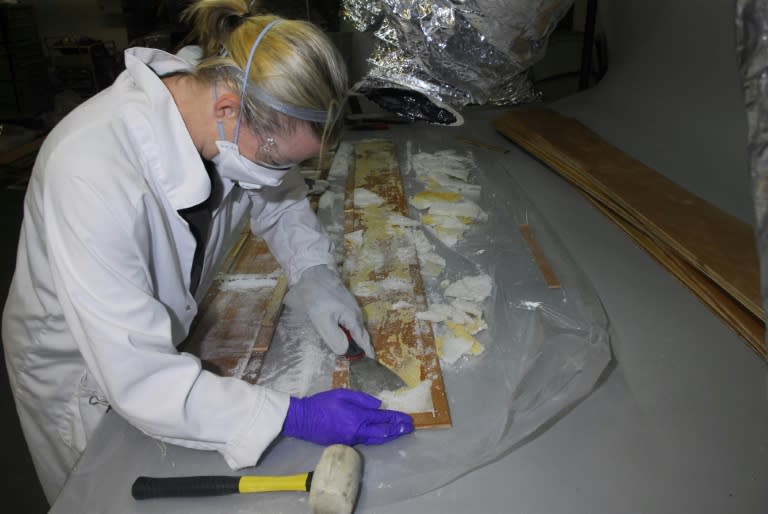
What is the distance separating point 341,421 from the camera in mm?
1051

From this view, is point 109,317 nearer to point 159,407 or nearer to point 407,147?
point 159,407

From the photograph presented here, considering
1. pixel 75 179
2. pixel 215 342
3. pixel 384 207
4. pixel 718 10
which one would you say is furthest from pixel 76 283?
pixel 718 10

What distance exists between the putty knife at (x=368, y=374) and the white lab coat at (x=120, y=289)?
26 centimetres

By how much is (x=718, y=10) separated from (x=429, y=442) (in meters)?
2.49

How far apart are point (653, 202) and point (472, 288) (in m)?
0.97

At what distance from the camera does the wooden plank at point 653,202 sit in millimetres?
1574

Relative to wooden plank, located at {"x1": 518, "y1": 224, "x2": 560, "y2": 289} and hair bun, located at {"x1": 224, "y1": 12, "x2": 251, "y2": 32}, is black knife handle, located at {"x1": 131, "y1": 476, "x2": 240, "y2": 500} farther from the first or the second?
wooden plank, located at {"x1": 518, "y1": 224, "x2": 560, "y2": 289}

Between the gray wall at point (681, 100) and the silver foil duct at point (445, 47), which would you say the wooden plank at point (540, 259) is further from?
the gray wall at point (681, 100)

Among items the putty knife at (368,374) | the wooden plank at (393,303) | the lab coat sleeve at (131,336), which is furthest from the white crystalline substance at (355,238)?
the lab coat sleeve at (131,336)

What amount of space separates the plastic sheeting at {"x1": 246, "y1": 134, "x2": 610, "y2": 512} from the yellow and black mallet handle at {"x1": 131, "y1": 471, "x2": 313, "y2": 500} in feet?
0.13

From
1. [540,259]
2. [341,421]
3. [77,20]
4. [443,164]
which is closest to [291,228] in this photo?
[341,421]

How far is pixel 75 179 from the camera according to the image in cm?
89

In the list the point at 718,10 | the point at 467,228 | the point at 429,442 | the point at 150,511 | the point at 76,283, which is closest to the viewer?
the point at 76,283

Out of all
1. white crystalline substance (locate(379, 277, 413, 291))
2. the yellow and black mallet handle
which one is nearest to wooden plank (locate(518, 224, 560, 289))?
white crystalline substance (locate(379, 277, 413, 291))
